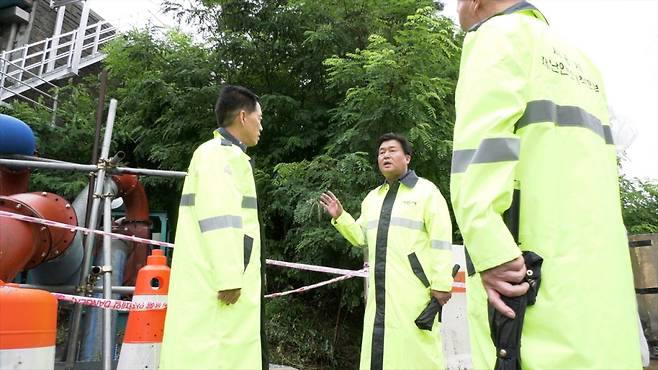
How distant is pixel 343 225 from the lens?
428 centimetres

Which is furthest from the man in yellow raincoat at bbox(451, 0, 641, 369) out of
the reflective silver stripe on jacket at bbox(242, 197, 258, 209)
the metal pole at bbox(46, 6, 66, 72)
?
the metal pole at bbox(46, 6, 66, 72)

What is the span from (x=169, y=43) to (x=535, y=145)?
31.2ft

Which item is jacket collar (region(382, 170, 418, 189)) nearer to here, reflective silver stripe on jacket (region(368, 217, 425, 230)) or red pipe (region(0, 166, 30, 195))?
reflective silver stripe on jacket (region(368, 217, 425, 230))

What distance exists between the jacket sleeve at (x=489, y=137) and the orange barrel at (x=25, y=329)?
7.93 ft

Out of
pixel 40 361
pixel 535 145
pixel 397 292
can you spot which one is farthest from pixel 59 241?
pixel 535 145

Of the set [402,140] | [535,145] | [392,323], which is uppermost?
[402,140]

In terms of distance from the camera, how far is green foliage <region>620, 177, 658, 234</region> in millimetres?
9462

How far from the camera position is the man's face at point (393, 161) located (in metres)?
4.08

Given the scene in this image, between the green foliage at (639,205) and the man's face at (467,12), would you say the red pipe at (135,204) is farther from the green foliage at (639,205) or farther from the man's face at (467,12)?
the green foliage at (639,205)

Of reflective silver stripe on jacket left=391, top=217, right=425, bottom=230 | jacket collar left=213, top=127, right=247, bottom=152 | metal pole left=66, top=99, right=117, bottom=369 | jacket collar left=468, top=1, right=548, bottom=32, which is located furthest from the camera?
metal pole left=66, top=99, right=117, bottom=369

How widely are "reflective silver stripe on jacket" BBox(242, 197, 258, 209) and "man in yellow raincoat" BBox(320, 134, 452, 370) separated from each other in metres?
1.03

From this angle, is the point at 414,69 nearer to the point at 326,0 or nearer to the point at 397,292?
the point at 326,0

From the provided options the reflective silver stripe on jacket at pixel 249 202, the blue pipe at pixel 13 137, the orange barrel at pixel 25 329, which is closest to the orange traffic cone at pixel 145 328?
the orange barrel at pixel 25 329

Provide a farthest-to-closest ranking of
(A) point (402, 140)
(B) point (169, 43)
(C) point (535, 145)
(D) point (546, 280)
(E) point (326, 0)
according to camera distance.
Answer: (B) point (169, 43) → (E) point (326, 0) → (A) point (402, 140) → (C) point (535, 145) → (D) point (546, 280)
